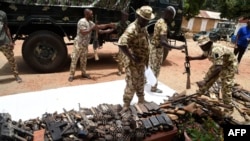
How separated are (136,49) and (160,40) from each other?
111 cm

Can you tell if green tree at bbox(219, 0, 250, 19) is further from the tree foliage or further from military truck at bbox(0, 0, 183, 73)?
military truck at bbox(0, 0, 183, 73)

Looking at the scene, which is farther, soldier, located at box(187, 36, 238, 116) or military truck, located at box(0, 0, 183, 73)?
military truck, located at box(0, 0, 183, 73)

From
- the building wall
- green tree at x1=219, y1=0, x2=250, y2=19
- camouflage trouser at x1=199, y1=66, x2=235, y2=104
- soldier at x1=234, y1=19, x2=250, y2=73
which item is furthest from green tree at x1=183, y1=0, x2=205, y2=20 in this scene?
camouflage trouser at x1=199, y1=66, x2=235, y2=104

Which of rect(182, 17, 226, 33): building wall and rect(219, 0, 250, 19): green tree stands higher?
rect(219, 0, 250, 19): green tree

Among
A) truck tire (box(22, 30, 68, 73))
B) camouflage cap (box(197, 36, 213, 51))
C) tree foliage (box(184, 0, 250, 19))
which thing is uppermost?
tree foliage (box(184, 0, 250, 19))

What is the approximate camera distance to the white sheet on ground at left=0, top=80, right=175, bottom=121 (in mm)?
3777

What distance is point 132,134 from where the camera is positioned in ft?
10.4

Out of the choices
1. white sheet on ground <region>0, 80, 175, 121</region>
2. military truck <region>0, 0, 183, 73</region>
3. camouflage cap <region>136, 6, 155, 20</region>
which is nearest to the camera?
camouflage cap <region>136, 6, 155, 20</region>

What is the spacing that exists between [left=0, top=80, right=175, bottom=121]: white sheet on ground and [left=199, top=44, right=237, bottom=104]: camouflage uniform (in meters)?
1.19

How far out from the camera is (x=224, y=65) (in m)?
3.85

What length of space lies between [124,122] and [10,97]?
230cm

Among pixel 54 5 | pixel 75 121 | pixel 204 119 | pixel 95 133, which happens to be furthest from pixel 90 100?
pixel 54 5

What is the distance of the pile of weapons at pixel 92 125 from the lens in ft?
9.45

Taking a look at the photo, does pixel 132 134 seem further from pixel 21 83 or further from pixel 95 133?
pixel 21 83
